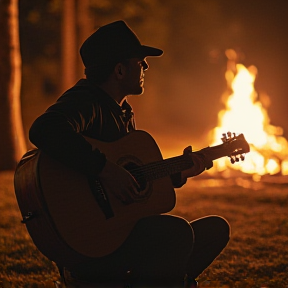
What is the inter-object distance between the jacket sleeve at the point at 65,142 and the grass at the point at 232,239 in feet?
4.08

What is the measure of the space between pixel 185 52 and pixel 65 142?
2049 centimetres

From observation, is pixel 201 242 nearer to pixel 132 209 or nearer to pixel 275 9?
pixel 132 209

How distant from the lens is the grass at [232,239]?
4789 mm

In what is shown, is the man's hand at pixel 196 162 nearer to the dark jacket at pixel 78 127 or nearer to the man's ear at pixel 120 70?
the dark jacket at pixel 78 127

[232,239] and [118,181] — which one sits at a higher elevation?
[118,181]

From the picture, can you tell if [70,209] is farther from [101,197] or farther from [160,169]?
[160,169]

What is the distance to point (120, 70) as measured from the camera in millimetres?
3689

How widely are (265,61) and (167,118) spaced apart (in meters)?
7.13

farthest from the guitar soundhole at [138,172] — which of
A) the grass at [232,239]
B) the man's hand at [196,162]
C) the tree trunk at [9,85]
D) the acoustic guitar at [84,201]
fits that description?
the tree trunk at [9,85]

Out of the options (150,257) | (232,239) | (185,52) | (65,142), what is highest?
(185,52)

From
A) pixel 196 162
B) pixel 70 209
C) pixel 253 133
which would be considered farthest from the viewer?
pixel 253 133

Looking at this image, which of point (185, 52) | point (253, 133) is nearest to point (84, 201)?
point (253, 133)

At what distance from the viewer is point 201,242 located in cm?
381

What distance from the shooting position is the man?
128 inches
